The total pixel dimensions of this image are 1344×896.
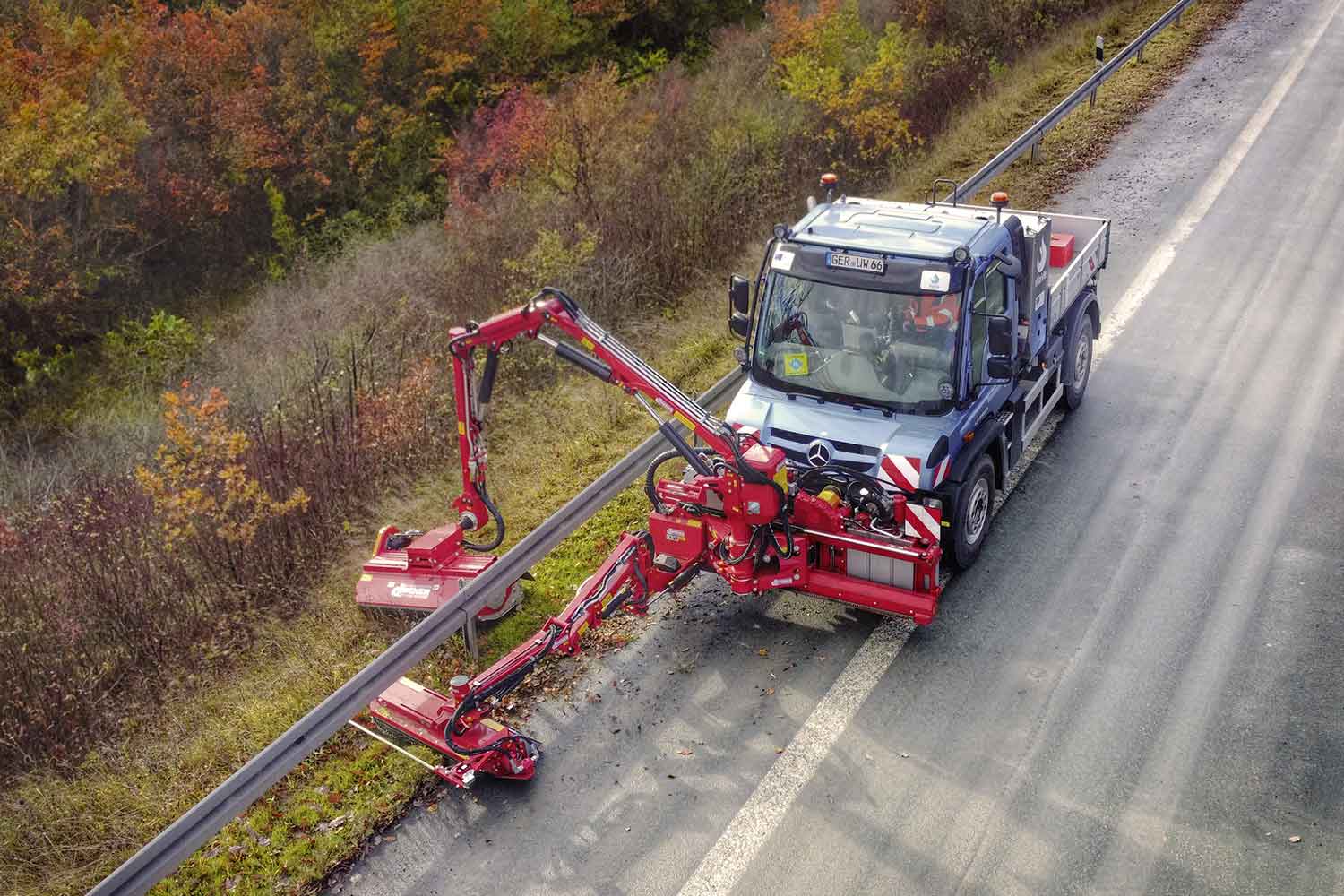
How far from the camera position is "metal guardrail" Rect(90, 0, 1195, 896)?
6.70 m

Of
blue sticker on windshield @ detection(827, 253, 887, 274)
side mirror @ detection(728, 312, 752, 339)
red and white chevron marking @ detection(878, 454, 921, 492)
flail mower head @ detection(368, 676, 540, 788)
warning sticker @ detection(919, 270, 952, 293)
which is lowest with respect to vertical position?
flail mower head @ detection(368, 676, 540, 788)

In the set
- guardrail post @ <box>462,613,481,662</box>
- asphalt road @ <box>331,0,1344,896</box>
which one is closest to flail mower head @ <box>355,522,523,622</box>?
guardrail post @ <box>462,613,481,662</box>

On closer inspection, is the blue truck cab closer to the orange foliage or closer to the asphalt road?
the asphalt road

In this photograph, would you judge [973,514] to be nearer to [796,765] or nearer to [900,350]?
[900,350]

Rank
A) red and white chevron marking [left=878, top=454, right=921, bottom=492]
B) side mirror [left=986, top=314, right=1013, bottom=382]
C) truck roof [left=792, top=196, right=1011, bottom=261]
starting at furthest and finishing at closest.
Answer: truck roof [left=792, top=196, right=1011, bottom=261], red and white chevron marking [left=878, top=454, right=921, bottom=492], side mirror [left=986, top=314, right=1013, bottom=382]

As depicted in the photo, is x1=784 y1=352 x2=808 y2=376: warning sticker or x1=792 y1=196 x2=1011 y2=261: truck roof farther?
x1=784 y1=352 x2=808 y2=376: warning sticker

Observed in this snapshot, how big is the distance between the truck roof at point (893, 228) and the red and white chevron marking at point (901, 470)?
1563 mm

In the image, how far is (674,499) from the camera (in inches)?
360

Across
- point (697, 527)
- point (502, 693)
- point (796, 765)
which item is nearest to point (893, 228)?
point (697, 527)

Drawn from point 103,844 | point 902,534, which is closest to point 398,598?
point 103,844

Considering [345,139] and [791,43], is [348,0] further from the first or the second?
[791,43]

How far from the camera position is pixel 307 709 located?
8.52 m

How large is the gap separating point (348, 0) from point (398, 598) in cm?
2263

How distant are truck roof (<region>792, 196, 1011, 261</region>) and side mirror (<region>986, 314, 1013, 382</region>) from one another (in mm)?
644
